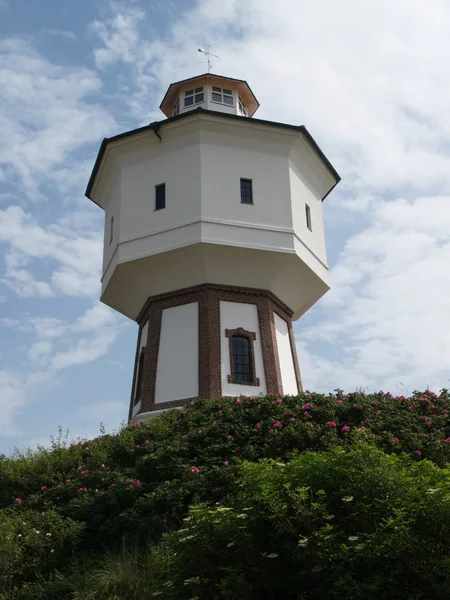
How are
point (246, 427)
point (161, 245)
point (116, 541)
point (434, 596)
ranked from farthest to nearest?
point (161, 245) < point (246, 427) < point (116, 541) < point (434, 596)

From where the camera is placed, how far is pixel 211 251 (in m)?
19.8

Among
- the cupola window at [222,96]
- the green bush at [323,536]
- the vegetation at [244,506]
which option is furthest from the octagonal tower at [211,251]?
the green bush at [323,536]

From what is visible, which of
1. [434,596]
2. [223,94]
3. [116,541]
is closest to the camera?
[434,596]

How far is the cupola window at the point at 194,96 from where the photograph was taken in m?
25.6

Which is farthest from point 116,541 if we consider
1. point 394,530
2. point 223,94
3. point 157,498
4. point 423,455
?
point 223,94

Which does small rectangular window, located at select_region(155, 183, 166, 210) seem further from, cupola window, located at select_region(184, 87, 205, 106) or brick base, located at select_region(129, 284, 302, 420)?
cupola window, located at select_region(184, 87, 205, 106)

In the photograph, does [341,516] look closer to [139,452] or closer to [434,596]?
[434,596]

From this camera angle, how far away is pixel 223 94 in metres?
25.6

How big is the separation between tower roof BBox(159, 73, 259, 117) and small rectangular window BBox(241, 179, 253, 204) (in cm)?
611

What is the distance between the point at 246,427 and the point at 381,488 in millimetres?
6770

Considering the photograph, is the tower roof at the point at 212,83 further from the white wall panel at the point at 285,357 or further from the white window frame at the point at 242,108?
the white wall panel at the point at 285,357

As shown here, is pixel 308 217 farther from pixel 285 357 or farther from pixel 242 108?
pixel 242 108

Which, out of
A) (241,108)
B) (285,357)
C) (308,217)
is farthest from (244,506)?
(241,108)

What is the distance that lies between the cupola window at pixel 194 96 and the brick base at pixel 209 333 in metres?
8.24
